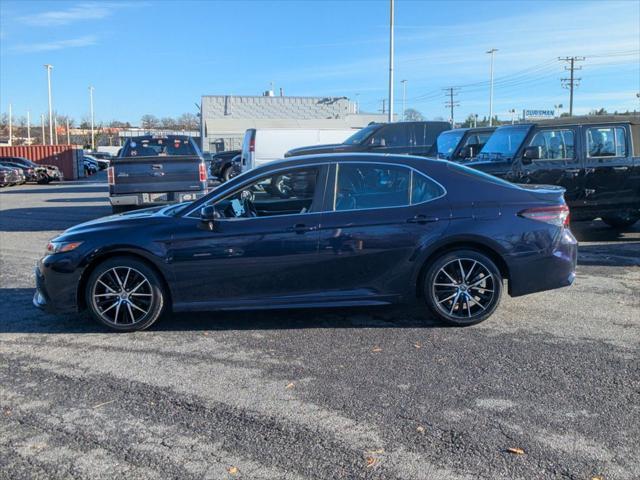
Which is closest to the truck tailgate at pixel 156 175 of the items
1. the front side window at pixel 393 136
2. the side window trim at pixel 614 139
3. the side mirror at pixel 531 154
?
the front side window at pixel 393 136

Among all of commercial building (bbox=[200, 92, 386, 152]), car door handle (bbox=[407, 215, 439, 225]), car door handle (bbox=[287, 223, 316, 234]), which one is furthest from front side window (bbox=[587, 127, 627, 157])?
commercial building (bbox=[200, 92, 386, 152])

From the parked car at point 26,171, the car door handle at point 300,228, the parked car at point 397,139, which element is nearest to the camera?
the car door handle at point 300,228

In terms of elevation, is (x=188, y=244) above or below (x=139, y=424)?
above

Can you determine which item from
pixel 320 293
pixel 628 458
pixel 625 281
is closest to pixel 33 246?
pixel 320 293

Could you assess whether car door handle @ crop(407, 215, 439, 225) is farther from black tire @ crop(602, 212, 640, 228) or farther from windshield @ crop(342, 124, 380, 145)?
windshield @ crop(342, 124, 380, 145)

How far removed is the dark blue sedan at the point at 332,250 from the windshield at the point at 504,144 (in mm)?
4977

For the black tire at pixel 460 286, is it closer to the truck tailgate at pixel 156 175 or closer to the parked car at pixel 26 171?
the truck tailgate at pixel 156 175

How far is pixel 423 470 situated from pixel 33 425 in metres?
2.43

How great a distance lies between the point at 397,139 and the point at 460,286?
9882 mm

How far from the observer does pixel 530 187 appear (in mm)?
6180

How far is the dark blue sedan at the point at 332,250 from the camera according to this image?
5.60 m

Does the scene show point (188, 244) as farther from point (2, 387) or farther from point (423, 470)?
point (423, 470)

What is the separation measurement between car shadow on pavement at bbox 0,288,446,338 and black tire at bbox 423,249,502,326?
206 millimetres

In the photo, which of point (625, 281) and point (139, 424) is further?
point (625, 281)
